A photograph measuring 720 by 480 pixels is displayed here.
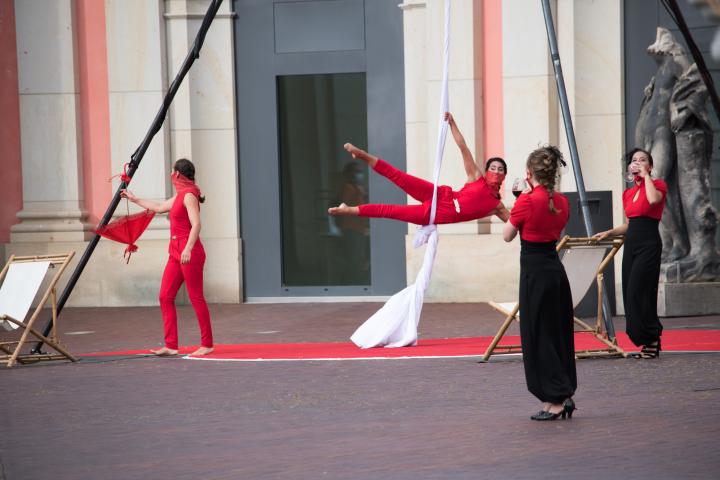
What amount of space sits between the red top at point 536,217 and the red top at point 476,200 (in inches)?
144

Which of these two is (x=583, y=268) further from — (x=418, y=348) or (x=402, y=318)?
(x=402, y=318)

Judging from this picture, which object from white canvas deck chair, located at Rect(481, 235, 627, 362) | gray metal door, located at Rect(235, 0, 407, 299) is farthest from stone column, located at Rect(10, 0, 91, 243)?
white canvas deck chair, located at Rect(481, 235, 627, 362)

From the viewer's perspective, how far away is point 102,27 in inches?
758

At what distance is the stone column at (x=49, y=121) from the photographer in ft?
62.6

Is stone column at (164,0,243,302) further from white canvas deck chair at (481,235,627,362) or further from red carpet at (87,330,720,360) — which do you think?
white canvas deck chair at (481,235,627,362)

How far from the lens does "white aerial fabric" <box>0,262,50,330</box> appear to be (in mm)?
11445

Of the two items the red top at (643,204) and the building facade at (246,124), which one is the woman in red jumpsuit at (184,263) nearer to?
the red top at (643,204)

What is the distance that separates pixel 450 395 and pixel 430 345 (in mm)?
3462

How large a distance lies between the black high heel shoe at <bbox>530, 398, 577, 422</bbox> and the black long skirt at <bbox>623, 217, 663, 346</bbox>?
3075 mm

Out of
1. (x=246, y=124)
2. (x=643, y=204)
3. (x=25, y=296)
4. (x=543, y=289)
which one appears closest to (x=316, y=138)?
(x=246, y=124)

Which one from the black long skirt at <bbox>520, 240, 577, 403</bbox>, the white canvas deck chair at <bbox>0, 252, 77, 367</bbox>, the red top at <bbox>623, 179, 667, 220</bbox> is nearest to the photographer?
the black long skirt at <bbox>520, 240, 577, 403</bbox>

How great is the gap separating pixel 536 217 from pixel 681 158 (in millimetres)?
7608

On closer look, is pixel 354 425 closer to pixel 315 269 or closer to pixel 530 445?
pixel 530 445

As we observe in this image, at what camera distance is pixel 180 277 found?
40.0ft
